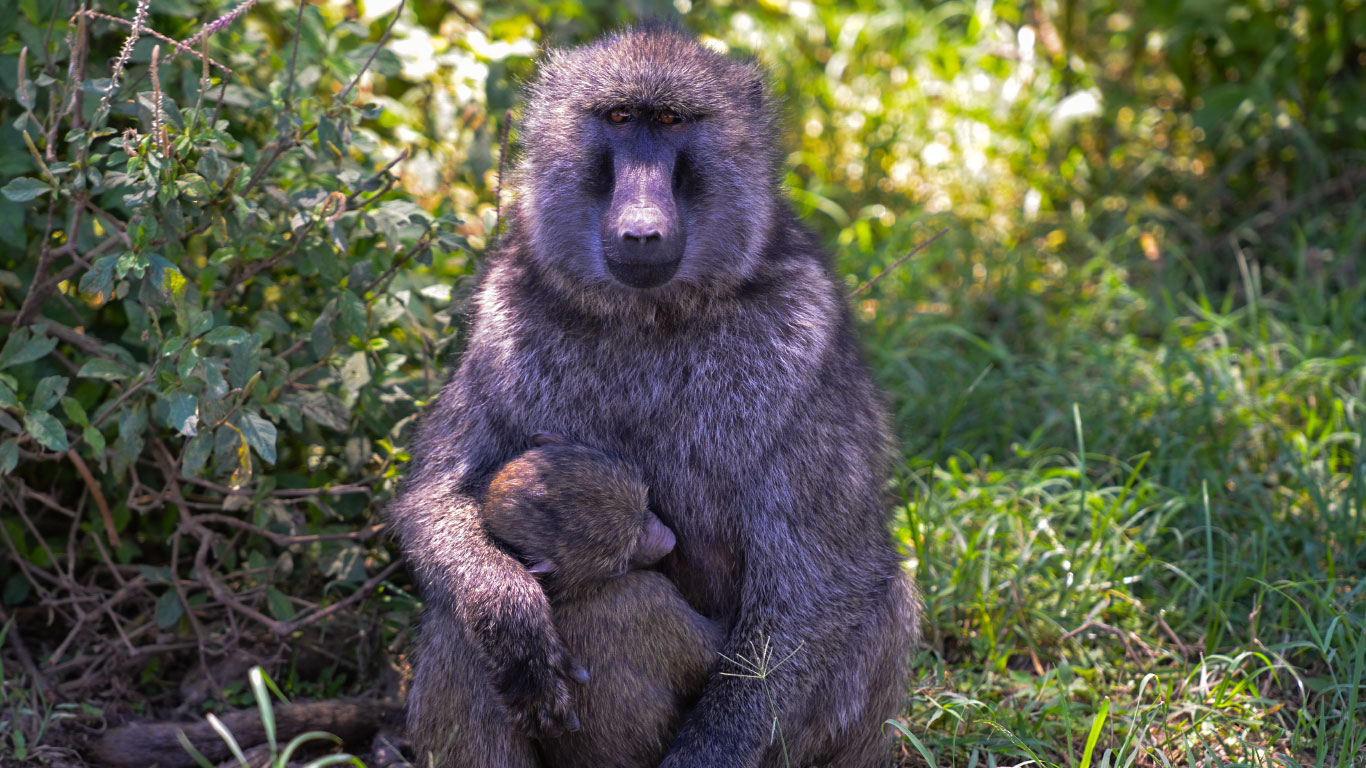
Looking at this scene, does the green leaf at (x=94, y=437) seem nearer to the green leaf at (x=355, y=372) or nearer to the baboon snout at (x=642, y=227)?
the green leaf at (x=355, y=372)

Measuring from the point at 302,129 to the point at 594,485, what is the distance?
1.05m

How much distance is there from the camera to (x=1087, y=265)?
4.74m

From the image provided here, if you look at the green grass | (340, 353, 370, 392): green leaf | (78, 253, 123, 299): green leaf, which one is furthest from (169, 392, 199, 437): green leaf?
the green grass

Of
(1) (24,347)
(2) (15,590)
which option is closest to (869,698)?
(1) (24,347)

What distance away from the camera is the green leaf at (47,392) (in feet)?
8.80

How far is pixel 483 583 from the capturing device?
247 cm

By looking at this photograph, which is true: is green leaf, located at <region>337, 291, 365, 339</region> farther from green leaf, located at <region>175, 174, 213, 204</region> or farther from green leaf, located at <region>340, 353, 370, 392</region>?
green leaf, located at <region>175, 174, 213, 204</region>

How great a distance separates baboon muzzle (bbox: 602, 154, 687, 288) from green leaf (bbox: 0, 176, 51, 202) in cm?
114

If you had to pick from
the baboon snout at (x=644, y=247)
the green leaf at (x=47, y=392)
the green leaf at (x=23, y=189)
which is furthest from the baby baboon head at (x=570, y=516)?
the green leaf at (x=23, y=189)

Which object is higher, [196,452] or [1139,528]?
[196,452]

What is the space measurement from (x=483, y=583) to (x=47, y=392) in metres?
1.05

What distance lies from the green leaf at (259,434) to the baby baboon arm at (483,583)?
0.98ft

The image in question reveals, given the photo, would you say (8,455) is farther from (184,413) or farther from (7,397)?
(184,413)

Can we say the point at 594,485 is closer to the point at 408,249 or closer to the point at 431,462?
the point at 431,462
